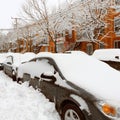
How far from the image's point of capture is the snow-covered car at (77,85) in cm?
468

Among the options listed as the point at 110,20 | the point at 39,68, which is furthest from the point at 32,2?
the point at 39,68

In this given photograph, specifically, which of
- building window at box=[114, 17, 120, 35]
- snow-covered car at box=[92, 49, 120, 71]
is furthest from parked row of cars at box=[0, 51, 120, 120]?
building window at box=[114, 17, 120, 35]

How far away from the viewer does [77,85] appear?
5.20 metres

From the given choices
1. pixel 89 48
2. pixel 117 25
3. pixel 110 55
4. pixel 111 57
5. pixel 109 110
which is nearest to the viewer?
pixel 109 110

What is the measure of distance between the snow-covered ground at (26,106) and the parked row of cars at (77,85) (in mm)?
162

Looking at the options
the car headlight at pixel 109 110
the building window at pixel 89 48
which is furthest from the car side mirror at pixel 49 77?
the building window at pixel 89 48

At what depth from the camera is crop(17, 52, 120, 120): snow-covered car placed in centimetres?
468

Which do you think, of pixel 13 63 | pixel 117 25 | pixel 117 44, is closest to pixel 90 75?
pixel 13 63

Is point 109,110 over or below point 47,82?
below

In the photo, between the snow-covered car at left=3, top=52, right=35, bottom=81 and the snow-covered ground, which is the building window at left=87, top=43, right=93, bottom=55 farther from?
the snow-covered ground

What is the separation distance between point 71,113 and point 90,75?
1057 mm

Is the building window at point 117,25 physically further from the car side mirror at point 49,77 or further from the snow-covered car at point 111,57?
the car side mirror at point 49,77

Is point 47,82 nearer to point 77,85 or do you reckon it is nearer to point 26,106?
point 26,106

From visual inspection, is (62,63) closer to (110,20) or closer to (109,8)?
(109,8)
